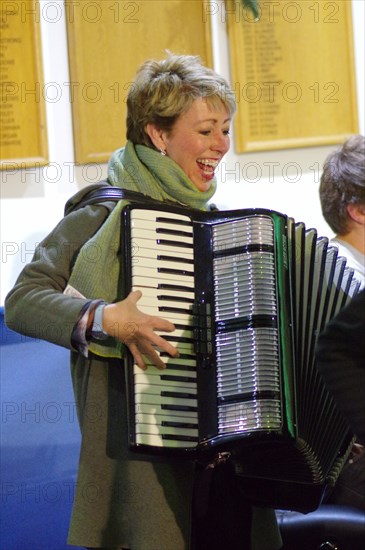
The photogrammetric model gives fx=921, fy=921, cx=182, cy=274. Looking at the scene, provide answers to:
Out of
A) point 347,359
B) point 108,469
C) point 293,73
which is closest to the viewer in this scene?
point 347,359

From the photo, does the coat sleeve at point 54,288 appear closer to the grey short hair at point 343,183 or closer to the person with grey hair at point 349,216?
the person with grey hair at point 349,216

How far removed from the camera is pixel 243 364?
174 cm

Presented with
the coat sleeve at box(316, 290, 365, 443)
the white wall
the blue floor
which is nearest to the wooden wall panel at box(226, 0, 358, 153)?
the white wall

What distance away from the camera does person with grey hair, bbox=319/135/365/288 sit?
2512 mm

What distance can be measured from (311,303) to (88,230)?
0.48m

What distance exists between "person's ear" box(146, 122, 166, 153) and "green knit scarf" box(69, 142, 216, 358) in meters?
0.03

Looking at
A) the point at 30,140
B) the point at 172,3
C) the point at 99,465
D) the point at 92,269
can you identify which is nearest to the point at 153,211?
the point at 92,269

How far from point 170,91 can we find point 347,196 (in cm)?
75

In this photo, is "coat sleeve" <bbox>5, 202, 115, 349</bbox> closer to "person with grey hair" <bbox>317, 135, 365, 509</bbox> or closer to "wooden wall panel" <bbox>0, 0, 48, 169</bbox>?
"person with grey hair" <bbox>317, 135, 365, 509</bbox>

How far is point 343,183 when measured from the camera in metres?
2.54

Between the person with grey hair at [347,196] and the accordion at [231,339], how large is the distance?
27.9 inches

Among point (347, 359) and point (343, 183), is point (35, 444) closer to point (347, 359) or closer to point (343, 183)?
point (343, 183)

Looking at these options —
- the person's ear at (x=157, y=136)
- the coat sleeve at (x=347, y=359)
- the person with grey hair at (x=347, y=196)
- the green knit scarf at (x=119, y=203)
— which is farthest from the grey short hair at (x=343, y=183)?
the coat sleeve at (x=347, y=359)

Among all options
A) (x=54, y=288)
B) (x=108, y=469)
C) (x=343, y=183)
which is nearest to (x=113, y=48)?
(x=343, y=183)
